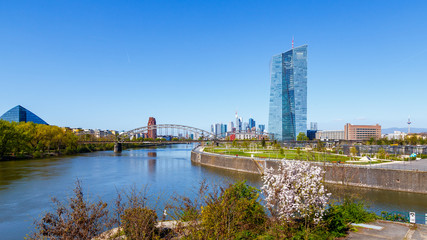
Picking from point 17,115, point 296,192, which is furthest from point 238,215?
point 17,115

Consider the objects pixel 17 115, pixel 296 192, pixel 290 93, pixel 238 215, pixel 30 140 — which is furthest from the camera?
pixel 17 115

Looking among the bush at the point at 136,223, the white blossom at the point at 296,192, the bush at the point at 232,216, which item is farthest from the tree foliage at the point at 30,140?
the white blossom at the point at 296,192

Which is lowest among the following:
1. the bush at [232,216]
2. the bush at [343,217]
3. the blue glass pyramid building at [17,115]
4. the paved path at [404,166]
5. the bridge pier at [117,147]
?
the bridge pier at [117,147]

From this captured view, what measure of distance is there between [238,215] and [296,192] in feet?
7.83

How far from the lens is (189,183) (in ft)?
107

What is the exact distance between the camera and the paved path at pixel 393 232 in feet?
Answer: 35.5

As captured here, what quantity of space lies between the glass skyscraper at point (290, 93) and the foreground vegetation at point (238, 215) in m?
142

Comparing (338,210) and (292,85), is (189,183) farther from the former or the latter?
(292,85)

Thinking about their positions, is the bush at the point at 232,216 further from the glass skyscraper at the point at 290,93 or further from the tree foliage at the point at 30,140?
the glass skyscraper at the point at 290,93

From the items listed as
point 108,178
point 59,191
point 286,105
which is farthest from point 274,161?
point 286,105

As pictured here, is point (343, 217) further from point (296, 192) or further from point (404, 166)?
point (404, 166)

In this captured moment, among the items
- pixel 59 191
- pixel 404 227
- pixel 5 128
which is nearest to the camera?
pixel 404 227

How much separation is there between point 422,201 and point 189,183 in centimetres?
2178

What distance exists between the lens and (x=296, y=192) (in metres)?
9.69
